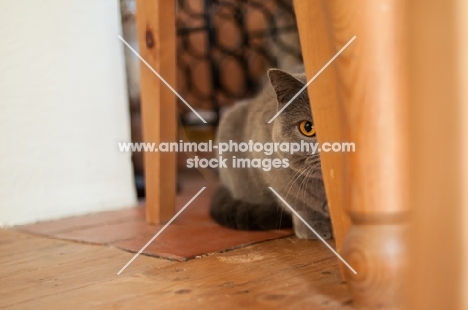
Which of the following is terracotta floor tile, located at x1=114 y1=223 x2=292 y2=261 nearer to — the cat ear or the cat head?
the cat head

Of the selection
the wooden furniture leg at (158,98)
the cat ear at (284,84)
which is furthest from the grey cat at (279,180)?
the wooden furniture leg at (158,98)

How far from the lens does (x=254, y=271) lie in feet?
2.90

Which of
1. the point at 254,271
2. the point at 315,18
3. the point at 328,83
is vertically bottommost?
the point at 254,271

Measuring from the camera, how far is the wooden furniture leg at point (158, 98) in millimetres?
1204

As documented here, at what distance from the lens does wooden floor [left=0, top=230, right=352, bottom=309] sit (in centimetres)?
75

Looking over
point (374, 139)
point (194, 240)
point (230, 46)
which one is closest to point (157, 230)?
point (194, 240)

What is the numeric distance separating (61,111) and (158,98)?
0.34 metres

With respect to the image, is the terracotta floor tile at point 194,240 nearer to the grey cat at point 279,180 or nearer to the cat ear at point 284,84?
the grey cat at point 279,180

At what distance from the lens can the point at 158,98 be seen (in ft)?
4.06

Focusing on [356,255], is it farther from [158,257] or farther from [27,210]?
[27,210]

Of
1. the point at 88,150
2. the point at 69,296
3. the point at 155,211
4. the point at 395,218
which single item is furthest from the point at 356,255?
the point at 88,150

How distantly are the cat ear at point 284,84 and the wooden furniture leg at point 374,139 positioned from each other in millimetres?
421

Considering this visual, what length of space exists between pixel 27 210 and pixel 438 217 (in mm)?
1132

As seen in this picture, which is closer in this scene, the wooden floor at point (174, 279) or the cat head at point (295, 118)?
the wooden floor at point (174, 279)
